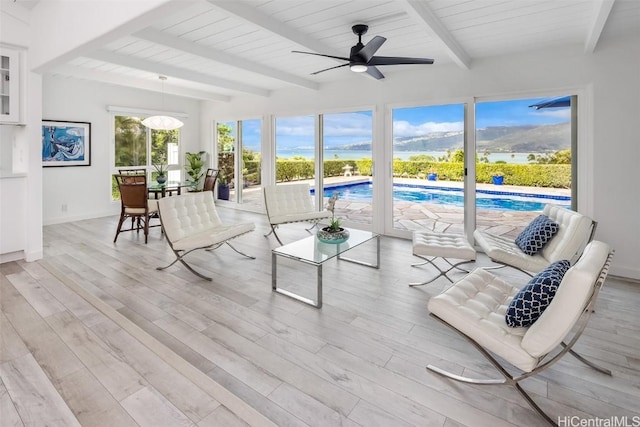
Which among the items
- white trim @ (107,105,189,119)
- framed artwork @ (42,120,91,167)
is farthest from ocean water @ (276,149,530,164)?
framed artwork @ (42,120,91,167)

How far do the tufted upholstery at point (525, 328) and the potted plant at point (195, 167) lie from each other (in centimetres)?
665

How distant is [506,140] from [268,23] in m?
3.39

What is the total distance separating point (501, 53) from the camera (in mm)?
4391

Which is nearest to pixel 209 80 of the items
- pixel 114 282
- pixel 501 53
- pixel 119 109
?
pixel 119 109

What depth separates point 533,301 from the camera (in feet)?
6.03

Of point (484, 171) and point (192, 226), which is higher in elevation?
point (484, 171)

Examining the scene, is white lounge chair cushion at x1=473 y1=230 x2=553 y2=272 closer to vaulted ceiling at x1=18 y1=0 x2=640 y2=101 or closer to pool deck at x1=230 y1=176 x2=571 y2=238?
pool deck at x1=230 y1=176 x2=571 y2=238

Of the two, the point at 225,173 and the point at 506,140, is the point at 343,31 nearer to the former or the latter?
the point at 506,140

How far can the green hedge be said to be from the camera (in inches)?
175

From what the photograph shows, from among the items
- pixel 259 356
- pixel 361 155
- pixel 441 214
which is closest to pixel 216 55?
pixel 361 155

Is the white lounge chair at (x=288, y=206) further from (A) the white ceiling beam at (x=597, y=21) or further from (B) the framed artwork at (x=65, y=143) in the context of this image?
(B) the framed artwork at (x=65, y=143)

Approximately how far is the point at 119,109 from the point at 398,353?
7179mm

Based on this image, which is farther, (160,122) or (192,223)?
(160,122)

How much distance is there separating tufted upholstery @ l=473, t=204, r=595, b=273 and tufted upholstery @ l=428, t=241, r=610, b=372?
3.22 feet
